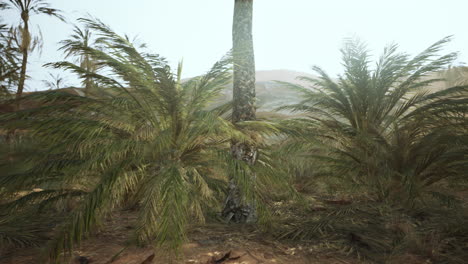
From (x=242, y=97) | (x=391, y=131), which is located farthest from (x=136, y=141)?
(x=391, y=131)

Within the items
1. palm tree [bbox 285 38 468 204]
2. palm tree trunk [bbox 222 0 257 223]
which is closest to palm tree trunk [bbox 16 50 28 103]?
palm tree trunk [bbox 222 0 257 223]

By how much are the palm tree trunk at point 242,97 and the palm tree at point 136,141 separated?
45cm

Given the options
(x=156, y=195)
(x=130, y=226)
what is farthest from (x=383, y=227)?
(x=130, y=226)

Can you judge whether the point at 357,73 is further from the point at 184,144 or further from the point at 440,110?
the point at 184,144

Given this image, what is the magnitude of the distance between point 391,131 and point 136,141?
3.92m

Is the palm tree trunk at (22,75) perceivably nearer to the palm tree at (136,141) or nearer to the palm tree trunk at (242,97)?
the palm tree at (136,141)

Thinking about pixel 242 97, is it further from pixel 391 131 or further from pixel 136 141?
pixel 391 131

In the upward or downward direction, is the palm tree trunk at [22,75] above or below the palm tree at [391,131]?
above

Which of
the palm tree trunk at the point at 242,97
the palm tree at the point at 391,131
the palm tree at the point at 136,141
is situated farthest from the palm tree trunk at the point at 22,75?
the palm tree at the point at 391,131

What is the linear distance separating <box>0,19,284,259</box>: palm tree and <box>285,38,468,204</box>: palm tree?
4.43 ft

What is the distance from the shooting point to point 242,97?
4.21 m

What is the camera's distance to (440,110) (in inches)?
161

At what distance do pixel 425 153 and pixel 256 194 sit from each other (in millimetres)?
2344

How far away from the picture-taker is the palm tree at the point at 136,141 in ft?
9.23
